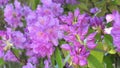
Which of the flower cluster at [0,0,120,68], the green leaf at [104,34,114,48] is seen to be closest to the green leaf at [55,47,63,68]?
the flower cluster at [0,0,120,68]

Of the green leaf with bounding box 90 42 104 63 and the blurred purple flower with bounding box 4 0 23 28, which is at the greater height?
the blurred purple flower with bounding box 4 0 23 28

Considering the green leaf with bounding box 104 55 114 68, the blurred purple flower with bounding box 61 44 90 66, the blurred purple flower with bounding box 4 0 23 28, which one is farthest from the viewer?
the blurred purple flower with bounding box 4 0 23 28

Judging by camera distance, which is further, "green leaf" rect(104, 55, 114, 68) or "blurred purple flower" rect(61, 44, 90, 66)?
"green leaf" rect(104, 55, 114, 68)

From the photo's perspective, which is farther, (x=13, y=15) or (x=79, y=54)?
(x=13, y=15)

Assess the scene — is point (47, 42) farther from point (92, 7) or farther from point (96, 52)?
point (92, 7)

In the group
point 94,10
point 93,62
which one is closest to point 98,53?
point 93,62

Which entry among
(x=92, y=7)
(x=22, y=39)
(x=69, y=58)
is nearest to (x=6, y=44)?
(x=22, y=39)

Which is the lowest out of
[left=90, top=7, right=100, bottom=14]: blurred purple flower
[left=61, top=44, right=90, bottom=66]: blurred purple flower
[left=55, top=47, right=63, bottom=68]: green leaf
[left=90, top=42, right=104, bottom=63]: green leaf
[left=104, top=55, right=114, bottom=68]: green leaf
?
[left=104, top=55, right=114, bottom=68]: green leaf

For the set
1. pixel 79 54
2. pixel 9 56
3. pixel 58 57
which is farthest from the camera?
pixel 9 56

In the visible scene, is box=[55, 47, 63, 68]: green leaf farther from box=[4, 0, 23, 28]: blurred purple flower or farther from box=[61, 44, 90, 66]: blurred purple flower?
box=[4, 0, 23, 28]: blurred purple flower

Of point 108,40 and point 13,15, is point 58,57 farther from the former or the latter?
point 13,15

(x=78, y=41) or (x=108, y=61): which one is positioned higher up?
(x=78, y=41)

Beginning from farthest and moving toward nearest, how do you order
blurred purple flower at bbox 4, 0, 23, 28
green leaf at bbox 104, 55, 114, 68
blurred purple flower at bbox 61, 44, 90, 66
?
1. blurred purple flower at bbox 4, 0, 23, 28
2. green leaf at bbox 104, 55, 114, 68
3. blurred purple flower at bbox 61, 44, 90, 66
